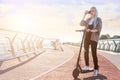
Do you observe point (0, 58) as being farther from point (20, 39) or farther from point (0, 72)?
point (20, 39)

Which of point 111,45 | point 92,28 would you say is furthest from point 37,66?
point 111,45

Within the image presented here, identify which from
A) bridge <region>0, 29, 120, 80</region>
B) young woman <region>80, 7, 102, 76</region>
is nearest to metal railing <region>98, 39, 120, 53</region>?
bridge <region>0, 29, 120, 80</region>

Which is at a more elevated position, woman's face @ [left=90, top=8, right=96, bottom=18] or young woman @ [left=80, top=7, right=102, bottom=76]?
woman's face @ [left=90, top=8, right=96, bottom=18]

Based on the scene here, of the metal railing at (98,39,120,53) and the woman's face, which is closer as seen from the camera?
the woman's face

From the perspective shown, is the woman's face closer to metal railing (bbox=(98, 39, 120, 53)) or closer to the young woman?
the young woman

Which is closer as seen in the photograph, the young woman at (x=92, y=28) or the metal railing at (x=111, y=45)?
the young woman at (x=92, y=28)

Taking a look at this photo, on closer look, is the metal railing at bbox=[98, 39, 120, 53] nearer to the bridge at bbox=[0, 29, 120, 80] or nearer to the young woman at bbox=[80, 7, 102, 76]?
the bridge at bbox=[0, 29, 120, 80]

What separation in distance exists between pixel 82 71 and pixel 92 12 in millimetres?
1826

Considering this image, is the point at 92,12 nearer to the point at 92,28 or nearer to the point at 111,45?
the point at 92,28

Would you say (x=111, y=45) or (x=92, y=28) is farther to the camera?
(x=111, y=45)

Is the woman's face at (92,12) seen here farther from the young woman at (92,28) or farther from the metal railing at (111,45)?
the metal railing at (111,45)

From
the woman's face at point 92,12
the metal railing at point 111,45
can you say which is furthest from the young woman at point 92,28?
the metal railing at point 111,45

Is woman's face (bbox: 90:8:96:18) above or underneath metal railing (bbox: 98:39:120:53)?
above

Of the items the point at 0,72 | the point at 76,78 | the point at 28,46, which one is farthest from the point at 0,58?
the point at 28,46
